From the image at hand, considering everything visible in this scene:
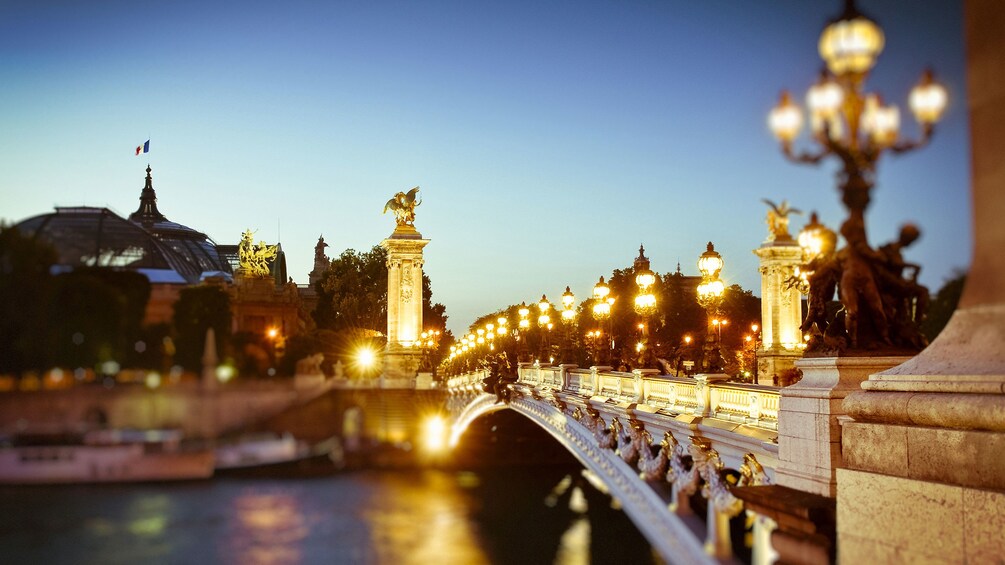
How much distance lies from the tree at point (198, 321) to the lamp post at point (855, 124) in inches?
200

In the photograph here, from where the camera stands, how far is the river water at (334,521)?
10.4 metres

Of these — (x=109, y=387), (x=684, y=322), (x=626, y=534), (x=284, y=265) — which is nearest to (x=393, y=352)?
(x=626, y=534)

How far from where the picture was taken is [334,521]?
2116 cm

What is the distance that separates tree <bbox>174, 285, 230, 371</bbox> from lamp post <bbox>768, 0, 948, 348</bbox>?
16.7 feet

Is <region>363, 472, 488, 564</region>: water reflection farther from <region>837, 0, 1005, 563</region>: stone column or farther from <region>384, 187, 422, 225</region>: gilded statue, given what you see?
<region>837, 0, 1005, 563</region>: stone column

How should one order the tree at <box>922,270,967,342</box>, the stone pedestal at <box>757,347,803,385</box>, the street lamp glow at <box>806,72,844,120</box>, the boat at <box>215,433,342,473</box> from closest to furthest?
1. the tree at <box>922,270,967,342</box>
2. the street lamp glow at <box>806,72,844,120</box>
3. the boat at <box>215,433,342,473</box>
4. the stone pedestal at <box>757,347,803,385</box>

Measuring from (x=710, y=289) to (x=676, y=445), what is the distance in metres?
5.09

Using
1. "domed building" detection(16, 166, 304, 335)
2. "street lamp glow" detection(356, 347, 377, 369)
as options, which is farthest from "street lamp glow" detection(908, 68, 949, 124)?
"street lamp glow" detection(356, 347, 377, 369)

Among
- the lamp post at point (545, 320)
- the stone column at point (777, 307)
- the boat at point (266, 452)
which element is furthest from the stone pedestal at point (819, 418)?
the stone column at point (777, 307)

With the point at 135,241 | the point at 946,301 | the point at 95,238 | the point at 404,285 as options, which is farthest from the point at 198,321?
the point at 404,285

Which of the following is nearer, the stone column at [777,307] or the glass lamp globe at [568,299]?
the glass lamp globe at [568,299]

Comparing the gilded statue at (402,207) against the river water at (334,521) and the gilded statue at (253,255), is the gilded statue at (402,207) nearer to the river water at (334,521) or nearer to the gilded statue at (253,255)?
the river water at (334,521)

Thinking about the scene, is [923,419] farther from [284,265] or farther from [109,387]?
[284,265]

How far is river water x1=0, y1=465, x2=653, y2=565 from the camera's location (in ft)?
34.0
